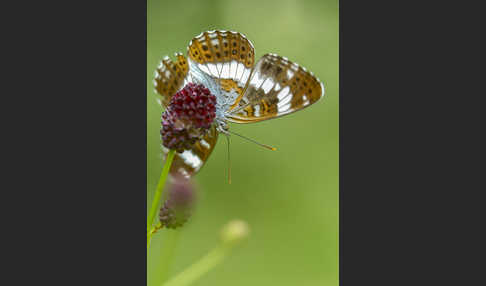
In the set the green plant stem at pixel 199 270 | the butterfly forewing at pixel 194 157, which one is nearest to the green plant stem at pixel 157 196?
the green plant stem at pixel 199 270

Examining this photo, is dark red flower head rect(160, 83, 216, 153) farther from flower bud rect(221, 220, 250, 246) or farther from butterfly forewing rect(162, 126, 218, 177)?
flower bud rect(221, 220, 250, 246)

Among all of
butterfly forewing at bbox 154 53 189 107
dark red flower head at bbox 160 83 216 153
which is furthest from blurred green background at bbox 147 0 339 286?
dark red flower head at bbox 160 83 216 153

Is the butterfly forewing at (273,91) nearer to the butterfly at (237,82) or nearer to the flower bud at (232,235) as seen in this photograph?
the butterfly at (237,82)

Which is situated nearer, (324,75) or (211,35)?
(211,35)

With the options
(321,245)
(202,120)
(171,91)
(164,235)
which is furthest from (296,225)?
(202,120)
